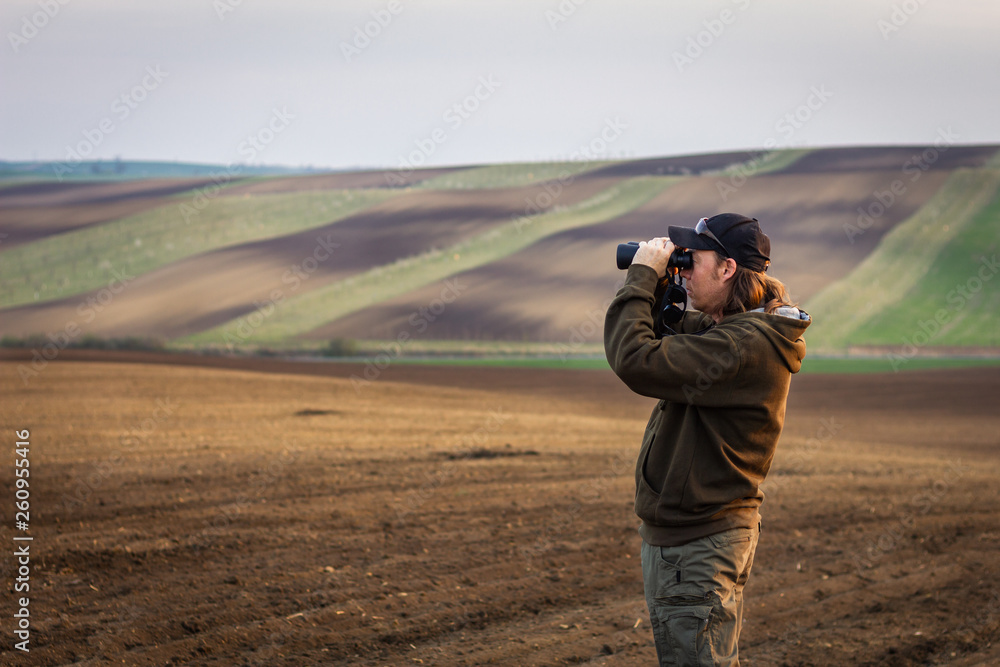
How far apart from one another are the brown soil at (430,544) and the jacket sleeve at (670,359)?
276 cm

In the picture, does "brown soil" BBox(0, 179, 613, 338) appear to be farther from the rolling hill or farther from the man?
the man

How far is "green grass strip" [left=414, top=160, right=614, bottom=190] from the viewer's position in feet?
201

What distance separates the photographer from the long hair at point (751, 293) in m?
3.17

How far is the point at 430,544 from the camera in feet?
24.4

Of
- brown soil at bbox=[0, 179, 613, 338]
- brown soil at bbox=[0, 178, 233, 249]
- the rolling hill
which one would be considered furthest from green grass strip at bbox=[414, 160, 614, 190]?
brown soil at bbox=[0, 178, 233, 249]

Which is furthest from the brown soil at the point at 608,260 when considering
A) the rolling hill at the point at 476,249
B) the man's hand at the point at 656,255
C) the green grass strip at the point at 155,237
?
the man's hand at the point at 656,255

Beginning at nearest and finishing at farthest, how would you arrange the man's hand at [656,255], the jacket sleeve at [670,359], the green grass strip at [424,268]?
the jacket sleeve at [670,359]
the man's hand at [656,255]
the green grass strip at [424,268]

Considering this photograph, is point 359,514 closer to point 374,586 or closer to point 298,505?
point 298,505

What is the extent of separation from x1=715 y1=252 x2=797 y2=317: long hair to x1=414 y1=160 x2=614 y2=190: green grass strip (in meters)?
57.1

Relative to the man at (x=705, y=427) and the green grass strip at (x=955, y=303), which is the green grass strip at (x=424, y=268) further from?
the man at (x=705, y=427)

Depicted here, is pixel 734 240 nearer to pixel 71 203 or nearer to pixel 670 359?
pixel 670 359

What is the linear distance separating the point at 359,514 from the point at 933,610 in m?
5.16

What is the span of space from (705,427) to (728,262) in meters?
0.65

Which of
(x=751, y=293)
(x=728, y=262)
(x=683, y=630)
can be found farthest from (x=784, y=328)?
(x=683, y=630)
